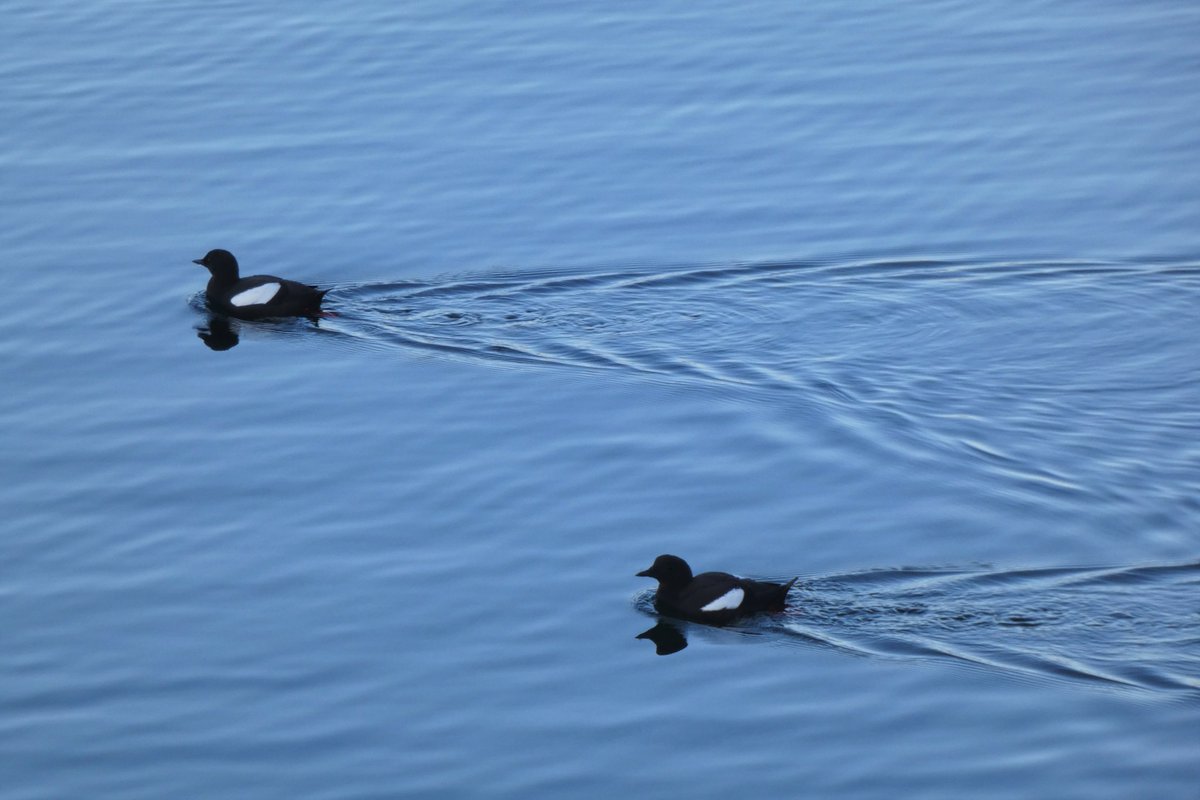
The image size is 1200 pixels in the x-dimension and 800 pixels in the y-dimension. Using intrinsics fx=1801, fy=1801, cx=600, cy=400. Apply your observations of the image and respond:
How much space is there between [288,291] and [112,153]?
539cm

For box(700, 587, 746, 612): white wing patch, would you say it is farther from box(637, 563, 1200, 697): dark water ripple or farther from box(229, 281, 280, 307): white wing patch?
box(229, 281, 280, 307): white wing patch

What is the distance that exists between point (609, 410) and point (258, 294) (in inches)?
152

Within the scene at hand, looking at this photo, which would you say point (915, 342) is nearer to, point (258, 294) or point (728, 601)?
point (728, 601)

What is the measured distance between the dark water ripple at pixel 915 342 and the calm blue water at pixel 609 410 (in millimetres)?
45

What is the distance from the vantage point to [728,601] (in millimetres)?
11203

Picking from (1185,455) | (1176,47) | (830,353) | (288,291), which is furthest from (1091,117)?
(288,291)

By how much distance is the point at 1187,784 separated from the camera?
911 cm

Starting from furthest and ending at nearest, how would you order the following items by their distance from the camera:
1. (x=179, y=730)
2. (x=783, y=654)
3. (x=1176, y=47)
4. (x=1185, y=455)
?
(x=1176, y=47) < (x=1185, y=455) < (x=783, y=654) < (x=179, y=730)

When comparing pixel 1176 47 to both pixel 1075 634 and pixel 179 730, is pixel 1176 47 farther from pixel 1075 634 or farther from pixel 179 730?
pixel 179 730

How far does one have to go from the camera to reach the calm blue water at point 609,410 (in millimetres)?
10070

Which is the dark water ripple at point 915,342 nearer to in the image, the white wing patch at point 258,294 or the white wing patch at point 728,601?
the white wing patch at point 258,294

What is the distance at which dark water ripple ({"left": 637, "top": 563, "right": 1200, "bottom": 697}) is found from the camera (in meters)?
10.3

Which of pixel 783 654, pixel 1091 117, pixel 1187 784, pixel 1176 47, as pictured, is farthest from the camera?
pixel 1176 47

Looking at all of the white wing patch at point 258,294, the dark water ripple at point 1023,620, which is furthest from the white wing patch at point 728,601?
the white wing patch at point 258,294
